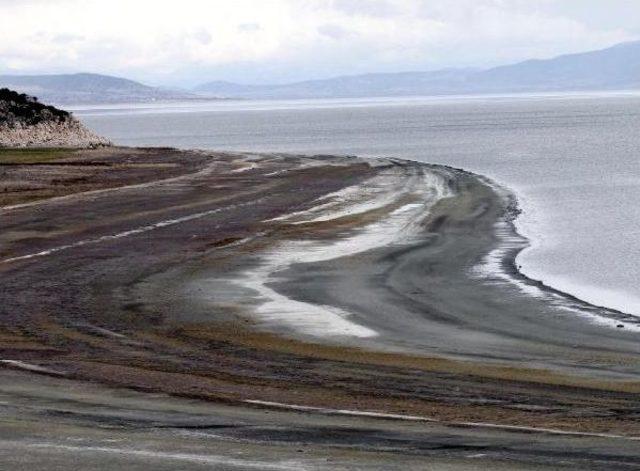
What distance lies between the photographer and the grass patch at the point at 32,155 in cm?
7044

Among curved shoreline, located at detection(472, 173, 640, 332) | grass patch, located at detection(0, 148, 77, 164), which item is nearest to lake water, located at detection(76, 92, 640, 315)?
curved shoreline, located at detection(472, 173, 640, 332)

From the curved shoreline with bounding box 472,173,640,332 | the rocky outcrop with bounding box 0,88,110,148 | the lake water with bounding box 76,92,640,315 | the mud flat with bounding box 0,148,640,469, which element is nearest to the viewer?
the mud flat with bounding box 0,148,640,469

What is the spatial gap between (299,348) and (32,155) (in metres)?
60.9

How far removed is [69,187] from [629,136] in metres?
84.7

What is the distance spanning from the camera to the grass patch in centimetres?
7044

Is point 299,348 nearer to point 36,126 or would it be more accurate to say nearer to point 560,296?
point 560,296

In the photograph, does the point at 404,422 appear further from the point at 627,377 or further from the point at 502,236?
the point at 502,236

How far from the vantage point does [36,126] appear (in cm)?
9394

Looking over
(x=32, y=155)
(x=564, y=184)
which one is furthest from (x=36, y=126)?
(x=564, y=184)

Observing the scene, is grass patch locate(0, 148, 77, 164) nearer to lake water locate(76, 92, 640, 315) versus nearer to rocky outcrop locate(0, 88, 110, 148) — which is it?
rocky outcrop locate(0, 88, 110, 148)

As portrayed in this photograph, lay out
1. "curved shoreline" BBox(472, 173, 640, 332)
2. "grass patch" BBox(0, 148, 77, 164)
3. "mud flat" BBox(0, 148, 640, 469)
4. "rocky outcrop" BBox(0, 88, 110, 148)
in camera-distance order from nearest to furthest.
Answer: "mud flat" BBox(0, 148, 640, 469)
"curved shoreline" BBox(472, 173, 640, 332)
"grass patch" BBox(0, 148, 77, 164)
"rocky outcrop" BBox(0, 88, 110, 148)

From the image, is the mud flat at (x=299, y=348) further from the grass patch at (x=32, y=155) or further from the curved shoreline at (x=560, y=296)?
the grass patch at (x=32, y=155)

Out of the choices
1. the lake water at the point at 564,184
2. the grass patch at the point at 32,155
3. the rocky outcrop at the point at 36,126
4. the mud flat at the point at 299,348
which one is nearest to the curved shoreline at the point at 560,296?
the mud flat at the point at 299,348

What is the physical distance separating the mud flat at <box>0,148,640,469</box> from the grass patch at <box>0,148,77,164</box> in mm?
29542
